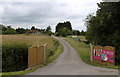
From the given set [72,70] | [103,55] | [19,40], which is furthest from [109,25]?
[19,40]

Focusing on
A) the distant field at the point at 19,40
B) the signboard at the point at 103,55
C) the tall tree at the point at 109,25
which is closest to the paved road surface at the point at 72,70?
the signboard at the point at 103,55

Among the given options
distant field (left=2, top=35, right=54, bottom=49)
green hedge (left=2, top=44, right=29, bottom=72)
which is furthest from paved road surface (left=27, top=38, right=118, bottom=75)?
distant field (left=2, top=35, right=54, bottom=49)

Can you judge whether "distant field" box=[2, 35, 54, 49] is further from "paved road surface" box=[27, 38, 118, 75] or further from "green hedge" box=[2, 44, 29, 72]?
"paved road surface" box=[27, 38, 118, 75]

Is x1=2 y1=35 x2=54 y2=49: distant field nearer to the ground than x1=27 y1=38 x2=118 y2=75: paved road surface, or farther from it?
farther from it

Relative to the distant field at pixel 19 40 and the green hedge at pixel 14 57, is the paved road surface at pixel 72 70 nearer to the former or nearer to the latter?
the green hedge at pixel 14 57

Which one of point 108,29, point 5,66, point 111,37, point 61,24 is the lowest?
point 5,66

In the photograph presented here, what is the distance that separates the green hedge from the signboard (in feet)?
23.0

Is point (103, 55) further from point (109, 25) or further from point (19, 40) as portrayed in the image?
point (19, 40)

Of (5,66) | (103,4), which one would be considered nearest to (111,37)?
(103,4)

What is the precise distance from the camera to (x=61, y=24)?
390 feet

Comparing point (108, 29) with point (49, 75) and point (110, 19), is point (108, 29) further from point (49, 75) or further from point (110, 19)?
point (49, 75)

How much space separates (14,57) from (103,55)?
8.60m

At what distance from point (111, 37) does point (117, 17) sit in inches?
84.8

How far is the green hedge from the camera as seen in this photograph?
12.3 metres
